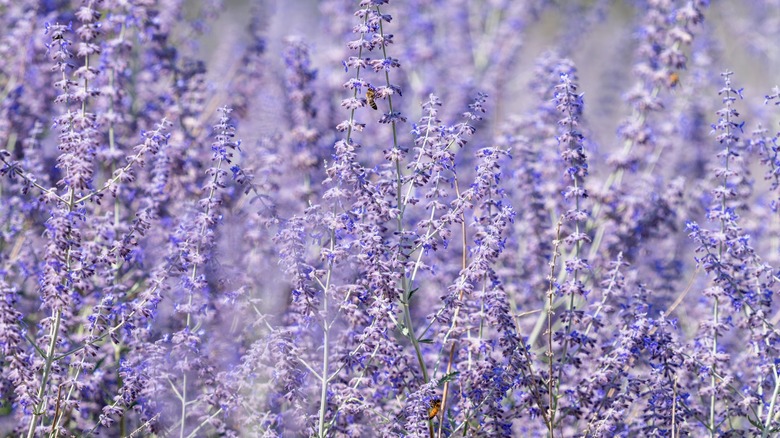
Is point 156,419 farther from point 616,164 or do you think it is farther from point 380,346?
point 616,164

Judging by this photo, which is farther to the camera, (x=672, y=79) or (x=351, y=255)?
(x=672, y=79)

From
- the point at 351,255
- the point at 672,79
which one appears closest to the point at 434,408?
the point at 351,255

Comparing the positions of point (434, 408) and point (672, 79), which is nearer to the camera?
point (434, 408)

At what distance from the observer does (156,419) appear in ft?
13.2

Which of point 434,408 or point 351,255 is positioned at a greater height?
point 351,255

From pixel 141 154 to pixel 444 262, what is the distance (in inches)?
95.3

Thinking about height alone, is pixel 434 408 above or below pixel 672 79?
below

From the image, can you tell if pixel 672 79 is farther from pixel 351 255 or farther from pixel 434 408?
pixel 434 408

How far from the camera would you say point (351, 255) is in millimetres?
4020

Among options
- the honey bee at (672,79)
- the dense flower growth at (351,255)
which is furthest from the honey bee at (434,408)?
the honey bee at (672,79)

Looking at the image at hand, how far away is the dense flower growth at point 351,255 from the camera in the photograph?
12.8ft

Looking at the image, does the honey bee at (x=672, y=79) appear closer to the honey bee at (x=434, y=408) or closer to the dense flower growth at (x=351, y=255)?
the dense flower growth at (x=351, y=255)

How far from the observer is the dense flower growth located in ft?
12.8

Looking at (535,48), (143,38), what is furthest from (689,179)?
(535,48)
